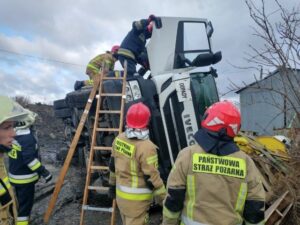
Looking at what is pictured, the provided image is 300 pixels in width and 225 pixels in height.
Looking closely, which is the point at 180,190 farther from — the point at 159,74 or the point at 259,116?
the point at 259,116

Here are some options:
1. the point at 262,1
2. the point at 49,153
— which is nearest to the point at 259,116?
the point at 49,153

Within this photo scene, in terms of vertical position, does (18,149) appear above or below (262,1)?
below

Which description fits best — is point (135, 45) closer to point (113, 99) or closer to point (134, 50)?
point (134, 50)

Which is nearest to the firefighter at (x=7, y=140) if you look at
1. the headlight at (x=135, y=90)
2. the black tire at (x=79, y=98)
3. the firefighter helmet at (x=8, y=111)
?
the firefighter helmet at (x=8, y=111)

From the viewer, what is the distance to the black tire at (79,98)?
604 cm

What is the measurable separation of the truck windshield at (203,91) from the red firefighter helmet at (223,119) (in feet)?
9.05

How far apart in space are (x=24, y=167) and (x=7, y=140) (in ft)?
9.84

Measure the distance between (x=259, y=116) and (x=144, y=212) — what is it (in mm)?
15795

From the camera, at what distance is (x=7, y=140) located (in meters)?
2.22

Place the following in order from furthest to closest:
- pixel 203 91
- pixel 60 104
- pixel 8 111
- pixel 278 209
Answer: pixel 60 104
pixel 203 91
pixel 278 209
pixel 8 111

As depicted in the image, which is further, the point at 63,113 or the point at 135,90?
the point at 63,113

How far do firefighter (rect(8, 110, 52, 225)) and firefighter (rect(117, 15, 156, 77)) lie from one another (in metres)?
2.05

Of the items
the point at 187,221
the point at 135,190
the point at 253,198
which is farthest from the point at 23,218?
the point at 253,198

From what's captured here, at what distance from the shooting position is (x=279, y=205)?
171 inches
